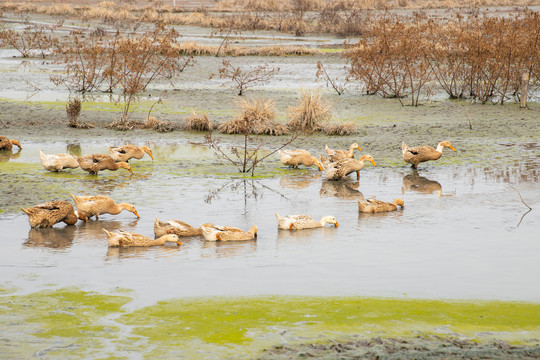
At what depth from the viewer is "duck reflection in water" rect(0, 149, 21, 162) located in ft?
52.8

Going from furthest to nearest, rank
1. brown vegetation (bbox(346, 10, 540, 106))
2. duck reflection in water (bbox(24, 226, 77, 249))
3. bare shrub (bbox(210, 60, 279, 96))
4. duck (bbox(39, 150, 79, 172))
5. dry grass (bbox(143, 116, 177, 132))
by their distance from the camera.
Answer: bare shrub (bbox(210, 60, 279, 96)) → brown vegetation (bbox(346, 10, 540, 106)) → dry grass (bbox(143, 116, 177, 132)) → duck (bbox(39, 150, 79, 172)) → duck reflection in water (bbox(24, 226, 77, 249))

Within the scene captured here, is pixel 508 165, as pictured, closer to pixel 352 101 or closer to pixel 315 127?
pixel 315 127

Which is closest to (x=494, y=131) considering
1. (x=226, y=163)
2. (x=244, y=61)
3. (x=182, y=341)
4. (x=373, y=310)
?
(x=226, y=163)

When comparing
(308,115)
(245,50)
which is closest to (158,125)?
(308,115)

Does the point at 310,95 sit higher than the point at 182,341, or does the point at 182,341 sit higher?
the point at 310,95

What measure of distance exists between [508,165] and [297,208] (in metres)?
5.78

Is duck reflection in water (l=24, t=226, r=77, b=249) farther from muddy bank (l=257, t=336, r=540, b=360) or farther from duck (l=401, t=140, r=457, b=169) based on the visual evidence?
duck (l=401, t=140, r=457, b=169)

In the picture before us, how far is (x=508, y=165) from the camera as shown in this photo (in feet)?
51.8

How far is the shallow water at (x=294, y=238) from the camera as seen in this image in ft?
28.9

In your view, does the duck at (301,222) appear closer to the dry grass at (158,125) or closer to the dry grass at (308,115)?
the dry grass at (308,115)

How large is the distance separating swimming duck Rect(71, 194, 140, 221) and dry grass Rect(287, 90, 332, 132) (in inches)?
339

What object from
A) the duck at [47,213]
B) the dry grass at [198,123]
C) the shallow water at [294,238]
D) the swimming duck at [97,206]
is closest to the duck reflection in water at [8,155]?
the shallow water at [294,238]

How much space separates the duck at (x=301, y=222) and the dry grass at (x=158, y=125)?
9.07 metres

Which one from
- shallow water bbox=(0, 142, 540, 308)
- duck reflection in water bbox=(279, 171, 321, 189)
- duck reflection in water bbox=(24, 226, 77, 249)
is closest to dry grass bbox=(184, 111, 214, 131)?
shallow water bbox=(0, 142, 540, 308)
